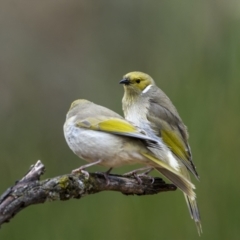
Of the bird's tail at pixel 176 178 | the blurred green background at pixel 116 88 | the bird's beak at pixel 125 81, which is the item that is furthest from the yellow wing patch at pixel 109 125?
the blurred green background at pixel 116 88

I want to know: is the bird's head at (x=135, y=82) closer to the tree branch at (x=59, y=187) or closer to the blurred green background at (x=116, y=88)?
the tree branch at (x=59, y=187)

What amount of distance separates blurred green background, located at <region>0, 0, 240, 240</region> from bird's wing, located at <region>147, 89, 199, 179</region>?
5.24 ft

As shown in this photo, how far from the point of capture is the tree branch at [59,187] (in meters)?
3.72

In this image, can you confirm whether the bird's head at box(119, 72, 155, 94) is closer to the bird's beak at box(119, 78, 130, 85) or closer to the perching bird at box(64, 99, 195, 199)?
the bird's beak at box(119, 78, 130, 85)

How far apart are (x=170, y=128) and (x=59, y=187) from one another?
174 cm

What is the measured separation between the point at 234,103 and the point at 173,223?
4.70 ft

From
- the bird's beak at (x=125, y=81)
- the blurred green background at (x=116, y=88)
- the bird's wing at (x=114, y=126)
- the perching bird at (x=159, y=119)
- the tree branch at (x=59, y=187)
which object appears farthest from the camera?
the blurred green background at (x=116, y=88)

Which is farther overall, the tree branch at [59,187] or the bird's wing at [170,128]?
the bird's wing at [170,128]

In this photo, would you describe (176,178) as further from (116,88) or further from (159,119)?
(116,88)

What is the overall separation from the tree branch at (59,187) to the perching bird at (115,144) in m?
0.12

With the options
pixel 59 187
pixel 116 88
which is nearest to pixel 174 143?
pixel 59 187

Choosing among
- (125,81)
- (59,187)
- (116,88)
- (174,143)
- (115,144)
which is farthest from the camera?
(116,88)

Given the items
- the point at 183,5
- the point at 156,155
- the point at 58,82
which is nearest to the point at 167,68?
the point at 183,5

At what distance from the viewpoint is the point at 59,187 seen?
13.1 ft
